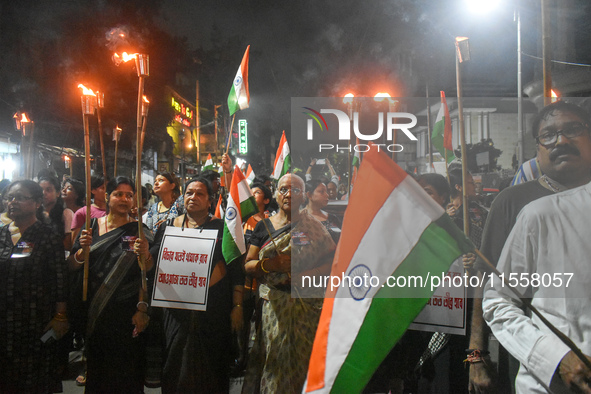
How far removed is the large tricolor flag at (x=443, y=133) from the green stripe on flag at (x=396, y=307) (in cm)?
275

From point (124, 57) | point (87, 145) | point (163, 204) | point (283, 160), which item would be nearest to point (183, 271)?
point (87, 145)

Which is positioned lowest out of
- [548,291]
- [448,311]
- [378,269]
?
[448,311]

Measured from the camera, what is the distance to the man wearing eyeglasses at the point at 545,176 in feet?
7.22

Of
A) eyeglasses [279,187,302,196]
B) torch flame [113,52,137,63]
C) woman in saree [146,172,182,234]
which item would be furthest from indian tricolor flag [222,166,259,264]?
woman in saree [146,172,182,234]

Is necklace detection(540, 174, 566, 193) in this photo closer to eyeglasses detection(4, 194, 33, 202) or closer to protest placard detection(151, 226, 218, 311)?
protest placard detection(151, 226, 218, 311)

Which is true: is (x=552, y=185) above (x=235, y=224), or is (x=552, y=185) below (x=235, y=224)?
above

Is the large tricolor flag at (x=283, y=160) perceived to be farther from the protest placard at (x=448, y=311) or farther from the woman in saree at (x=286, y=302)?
the protest placard at (x=448, y=311)

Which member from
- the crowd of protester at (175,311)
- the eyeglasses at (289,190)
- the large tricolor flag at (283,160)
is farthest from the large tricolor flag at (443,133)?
the large tricolor flag at (283,160)

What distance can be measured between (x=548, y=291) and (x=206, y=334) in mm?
2425

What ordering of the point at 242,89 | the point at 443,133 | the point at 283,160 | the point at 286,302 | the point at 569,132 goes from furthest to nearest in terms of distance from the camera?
the point at 283,160, the point at 242,89, the point at 443,133, the point at 286,302, the point at 569,132

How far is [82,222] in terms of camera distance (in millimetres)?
4625

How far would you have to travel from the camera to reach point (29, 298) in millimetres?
3297

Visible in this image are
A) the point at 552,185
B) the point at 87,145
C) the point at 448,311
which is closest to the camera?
the point at 552,185

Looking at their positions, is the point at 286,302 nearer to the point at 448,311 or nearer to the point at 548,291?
the point at 448,311
